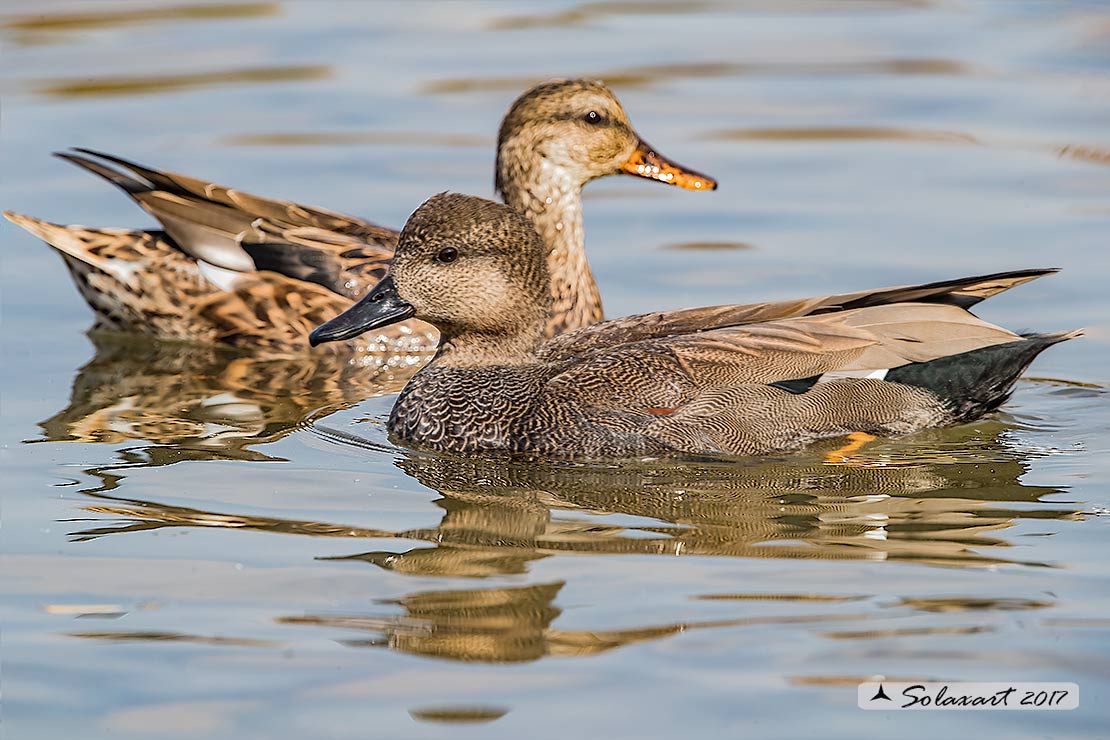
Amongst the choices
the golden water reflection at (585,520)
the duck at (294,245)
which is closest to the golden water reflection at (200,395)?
the golden water reflection at (585,520)

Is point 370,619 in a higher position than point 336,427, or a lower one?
lower

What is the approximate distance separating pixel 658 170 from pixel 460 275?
2.12 m

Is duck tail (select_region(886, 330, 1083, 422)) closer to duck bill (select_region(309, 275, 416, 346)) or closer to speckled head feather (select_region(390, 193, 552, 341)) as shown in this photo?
speckled head feather (select_region(390, 193, 552, 341))

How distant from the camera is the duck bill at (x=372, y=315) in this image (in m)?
7.50

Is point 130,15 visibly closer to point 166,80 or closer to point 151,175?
point 166,80

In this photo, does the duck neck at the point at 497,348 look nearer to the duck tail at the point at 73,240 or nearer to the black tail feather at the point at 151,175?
the black tail feather at the point at 151,175

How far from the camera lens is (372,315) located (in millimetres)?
7504

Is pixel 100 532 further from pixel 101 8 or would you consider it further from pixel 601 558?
pixel 101 8

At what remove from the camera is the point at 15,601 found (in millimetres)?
5664

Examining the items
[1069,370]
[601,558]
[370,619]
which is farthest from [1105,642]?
[1069,370]

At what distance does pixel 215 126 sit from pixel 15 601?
738cm

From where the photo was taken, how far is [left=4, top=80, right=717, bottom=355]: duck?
9.09m

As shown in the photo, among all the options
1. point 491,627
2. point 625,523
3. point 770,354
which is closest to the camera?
point 491,627

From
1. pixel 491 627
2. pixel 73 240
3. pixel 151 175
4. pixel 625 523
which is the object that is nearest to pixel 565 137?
pixel 151 175
